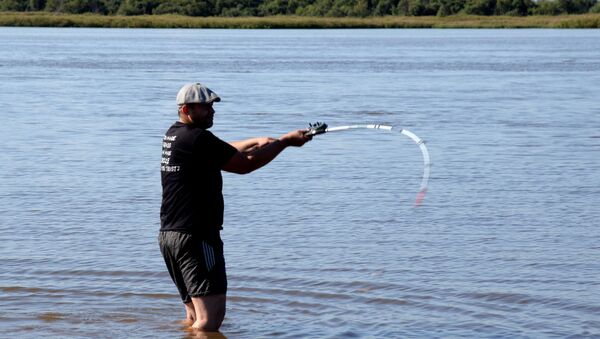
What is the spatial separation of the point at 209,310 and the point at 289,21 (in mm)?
84569

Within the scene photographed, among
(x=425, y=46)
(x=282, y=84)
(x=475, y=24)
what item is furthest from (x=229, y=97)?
(x=475, y=24)

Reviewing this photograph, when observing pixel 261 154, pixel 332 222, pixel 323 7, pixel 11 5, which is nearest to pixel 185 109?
pixel 261 154

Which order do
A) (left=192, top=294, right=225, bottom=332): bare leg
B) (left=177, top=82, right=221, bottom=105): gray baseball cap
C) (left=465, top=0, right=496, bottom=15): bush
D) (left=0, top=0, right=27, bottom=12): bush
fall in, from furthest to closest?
(left=0, top=0, right=27, bottom=12): bush
(left=465, top=0, right=496, bottom=15): bush
(left=192, top=294, right=225, bottom=332): bare leg
(left=177, top=82, right=221, bottom=105): gray baseball cap

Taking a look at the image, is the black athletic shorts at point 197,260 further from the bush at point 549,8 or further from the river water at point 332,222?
the bush at point 549,8

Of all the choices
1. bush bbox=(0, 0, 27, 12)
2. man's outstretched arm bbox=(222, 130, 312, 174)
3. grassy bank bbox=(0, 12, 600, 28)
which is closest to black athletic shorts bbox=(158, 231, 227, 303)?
man's outstretched arm bbox=(222, 130, 312, 174)

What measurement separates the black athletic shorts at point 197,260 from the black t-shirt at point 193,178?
0.18 feet

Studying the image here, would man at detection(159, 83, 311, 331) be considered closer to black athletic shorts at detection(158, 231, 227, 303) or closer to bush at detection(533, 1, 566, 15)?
black athletic shorts at detection(158, 231, 227, 303)

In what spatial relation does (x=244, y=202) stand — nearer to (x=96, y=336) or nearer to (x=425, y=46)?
(x=96, y=336)

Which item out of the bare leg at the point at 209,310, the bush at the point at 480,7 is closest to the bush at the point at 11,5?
the bush at the point at 480,7

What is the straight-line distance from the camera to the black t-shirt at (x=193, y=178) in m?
6.78

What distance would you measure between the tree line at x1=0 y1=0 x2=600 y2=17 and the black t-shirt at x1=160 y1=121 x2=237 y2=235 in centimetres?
9146

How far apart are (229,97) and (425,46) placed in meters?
34.9

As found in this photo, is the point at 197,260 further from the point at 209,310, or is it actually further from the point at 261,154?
the point at 261,154

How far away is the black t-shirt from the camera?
6.78 meters
